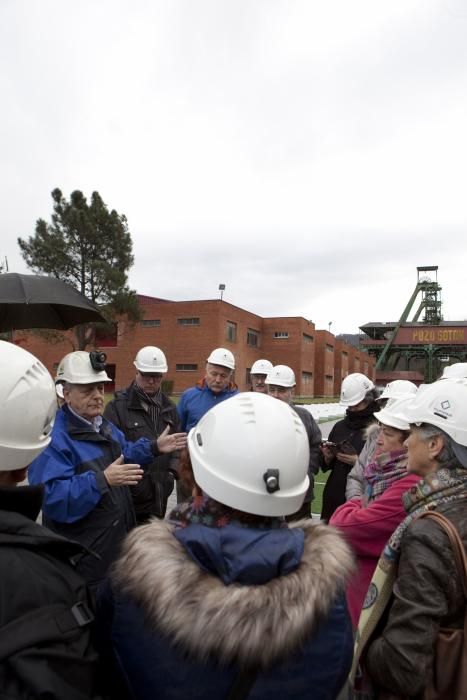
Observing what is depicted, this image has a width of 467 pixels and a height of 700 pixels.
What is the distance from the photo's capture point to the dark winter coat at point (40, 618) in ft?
3.24

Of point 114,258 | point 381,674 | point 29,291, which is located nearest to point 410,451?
point 381,674

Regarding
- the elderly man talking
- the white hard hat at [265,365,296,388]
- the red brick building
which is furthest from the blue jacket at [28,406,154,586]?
the red brick building

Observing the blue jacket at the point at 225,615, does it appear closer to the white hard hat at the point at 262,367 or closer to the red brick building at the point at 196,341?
the white hard hat at the point at 262,367

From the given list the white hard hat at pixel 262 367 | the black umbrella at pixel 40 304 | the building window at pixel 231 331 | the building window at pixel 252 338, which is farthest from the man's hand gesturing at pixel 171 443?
the building window at pixel 252 338

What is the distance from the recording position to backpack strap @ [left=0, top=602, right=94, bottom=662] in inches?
39.1

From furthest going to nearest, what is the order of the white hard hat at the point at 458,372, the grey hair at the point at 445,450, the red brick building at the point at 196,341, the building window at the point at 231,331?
the building window at the point at 231,331
the red brick building at the point at 196,341
the white hard hat at the point at 458,372
the grey hair at the point at 445,450

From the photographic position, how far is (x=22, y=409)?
1.47 metres

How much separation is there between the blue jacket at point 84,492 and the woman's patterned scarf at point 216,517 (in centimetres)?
130

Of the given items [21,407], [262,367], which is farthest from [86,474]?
[262,367]

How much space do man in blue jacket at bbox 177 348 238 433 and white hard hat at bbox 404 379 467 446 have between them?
3.12m

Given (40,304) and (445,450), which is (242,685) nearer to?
(445,450)

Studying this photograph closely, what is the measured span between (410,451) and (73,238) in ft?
112

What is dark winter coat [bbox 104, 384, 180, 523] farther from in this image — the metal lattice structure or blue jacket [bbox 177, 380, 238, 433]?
the metal lattice structure

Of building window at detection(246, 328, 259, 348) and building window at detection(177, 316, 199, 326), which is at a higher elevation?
building window at detection(177, 316, 199, 326)
